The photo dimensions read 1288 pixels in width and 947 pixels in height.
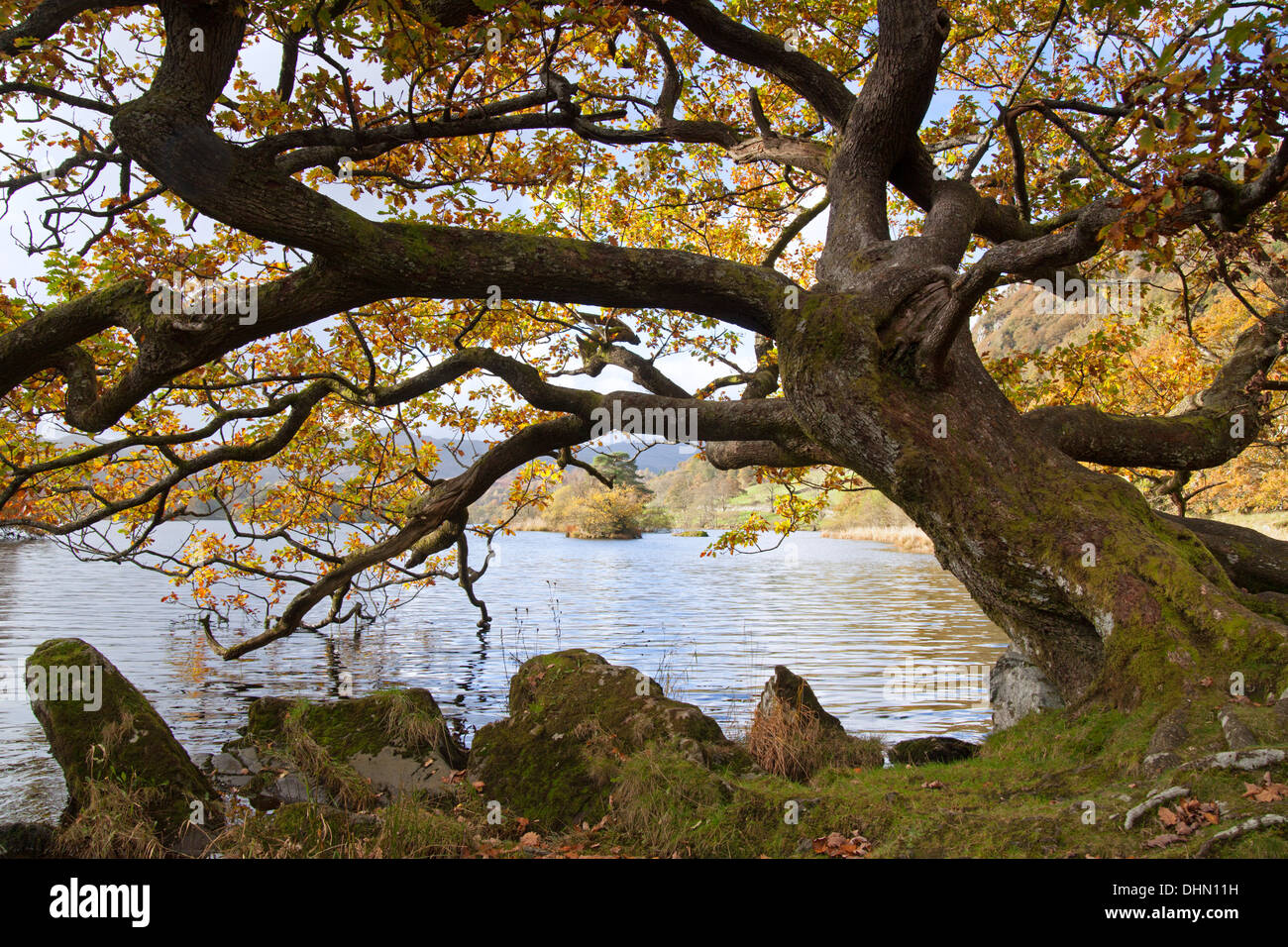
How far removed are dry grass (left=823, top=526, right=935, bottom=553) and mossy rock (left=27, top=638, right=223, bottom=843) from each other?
41.7m

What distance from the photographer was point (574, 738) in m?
7.90

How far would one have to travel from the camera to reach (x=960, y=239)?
9242mm

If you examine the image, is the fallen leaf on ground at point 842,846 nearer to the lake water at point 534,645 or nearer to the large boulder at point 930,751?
the large boulder at point 930,751

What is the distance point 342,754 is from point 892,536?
65763 mm

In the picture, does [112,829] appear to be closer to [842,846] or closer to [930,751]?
[842,846]

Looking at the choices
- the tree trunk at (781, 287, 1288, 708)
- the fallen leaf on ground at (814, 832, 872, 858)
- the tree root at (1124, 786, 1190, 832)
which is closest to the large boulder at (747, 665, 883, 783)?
the tree trunk at (781, 287, 1288, 708)

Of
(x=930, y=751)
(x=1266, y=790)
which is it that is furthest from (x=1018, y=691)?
(x=1266, y=790)

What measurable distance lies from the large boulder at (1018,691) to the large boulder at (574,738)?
2682 millimetres

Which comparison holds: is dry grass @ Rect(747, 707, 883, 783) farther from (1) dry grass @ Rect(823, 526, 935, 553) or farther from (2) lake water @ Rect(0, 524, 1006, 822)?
(1) dry grass @ Rect(823, 526, 935, 553)

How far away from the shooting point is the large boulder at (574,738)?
725 cm
